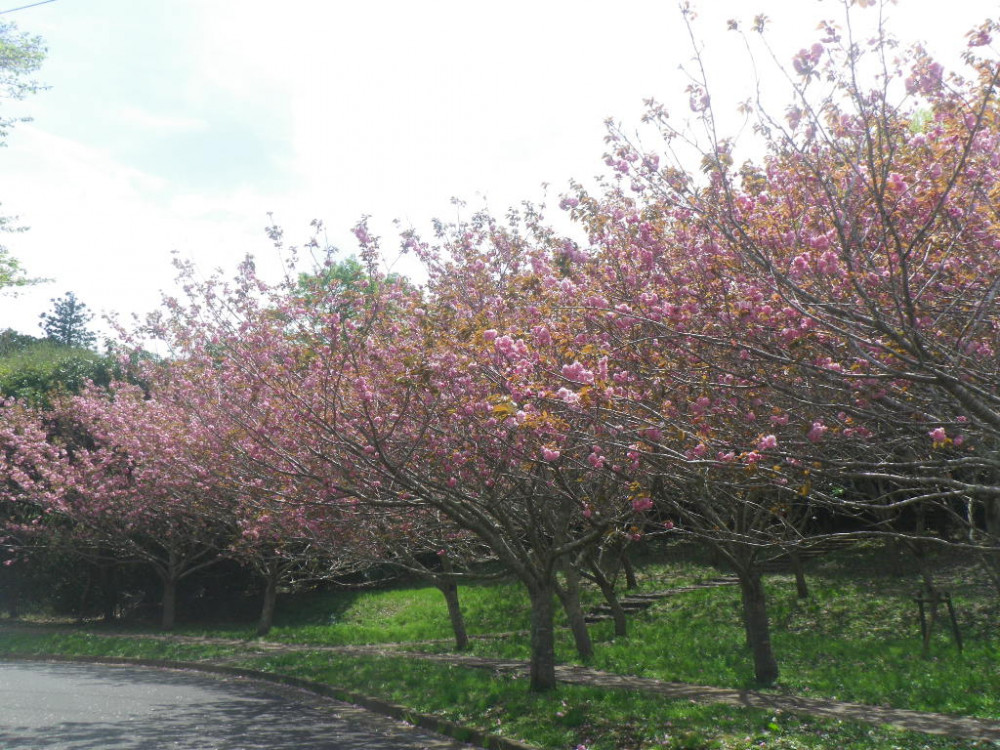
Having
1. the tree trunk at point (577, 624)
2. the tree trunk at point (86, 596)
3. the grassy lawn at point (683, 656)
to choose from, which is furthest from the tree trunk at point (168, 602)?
the tree trunk at point (577, 624)

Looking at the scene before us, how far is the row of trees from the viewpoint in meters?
5.61

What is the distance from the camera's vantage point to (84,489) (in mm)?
20875

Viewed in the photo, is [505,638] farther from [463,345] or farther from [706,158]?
[706,158]

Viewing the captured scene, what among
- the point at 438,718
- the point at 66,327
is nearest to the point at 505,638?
the point at 438,718

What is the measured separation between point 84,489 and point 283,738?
47.1 feet

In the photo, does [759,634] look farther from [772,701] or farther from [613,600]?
[613,600]

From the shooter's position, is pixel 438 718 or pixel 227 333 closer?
pixel 438 718

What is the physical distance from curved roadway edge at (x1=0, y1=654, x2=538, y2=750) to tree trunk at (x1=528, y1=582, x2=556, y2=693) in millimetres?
1338

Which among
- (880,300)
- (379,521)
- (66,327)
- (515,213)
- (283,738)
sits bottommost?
(283,738)

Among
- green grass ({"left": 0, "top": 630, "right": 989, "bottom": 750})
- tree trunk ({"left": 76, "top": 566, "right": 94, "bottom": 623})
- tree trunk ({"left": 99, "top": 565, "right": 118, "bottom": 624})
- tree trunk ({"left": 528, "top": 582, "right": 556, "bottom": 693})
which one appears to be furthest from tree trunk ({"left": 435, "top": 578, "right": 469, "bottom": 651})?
tree trunk ({"left": 76, "top": 566, "right": 94, "bottom": 623})

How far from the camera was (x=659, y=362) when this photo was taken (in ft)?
22.8

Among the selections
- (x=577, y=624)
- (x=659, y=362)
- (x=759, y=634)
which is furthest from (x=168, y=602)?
(x=659, y=362)

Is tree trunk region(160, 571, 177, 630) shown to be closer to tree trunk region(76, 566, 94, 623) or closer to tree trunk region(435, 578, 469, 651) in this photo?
tree trunk region(76, 566, 94, 623)

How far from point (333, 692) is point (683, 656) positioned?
17.0 feet
